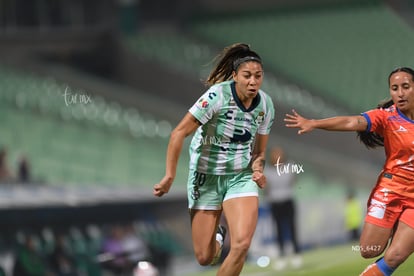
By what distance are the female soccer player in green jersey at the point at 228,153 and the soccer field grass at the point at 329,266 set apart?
5.12 feet

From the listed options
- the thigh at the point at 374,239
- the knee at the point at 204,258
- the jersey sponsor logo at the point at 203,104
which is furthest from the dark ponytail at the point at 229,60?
the thigh at the point at 374,239

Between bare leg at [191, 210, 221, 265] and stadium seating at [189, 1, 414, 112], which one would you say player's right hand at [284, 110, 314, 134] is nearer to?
bare leg at [191, 210, 221, 265]

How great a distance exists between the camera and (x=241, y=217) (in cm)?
663

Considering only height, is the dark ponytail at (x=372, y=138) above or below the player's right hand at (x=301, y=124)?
below

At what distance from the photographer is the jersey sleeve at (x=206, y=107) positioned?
6598 millimetres

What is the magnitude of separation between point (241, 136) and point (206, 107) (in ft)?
1.21

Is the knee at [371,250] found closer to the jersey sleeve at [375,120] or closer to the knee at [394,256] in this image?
the knee at [394,256]

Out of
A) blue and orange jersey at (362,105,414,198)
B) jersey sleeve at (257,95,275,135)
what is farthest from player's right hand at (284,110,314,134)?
blue and orange jersey at (362,105,414,198)

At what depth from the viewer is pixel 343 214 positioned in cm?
1241

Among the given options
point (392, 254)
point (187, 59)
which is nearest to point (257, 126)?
point (392, 254)

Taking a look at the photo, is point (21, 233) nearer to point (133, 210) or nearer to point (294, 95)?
point (133, 210)

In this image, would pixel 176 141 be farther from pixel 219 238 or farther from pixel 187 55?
pixel 187 55

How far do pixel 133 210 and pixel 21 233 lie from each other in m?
1.56

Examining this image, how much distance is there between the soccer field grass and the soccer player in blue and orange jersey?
3.83 ft
